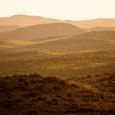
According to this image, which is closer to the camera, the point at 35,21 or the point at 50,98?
the point at 50,98

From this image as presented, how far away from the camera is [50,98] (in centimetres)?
1875

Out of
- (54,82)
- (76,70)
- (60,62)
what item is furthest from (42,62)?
(54,82)

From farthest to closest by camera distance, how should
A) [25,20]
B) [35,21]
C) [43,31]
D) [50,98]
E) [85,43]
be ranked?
1. [25,20]
2. [35,21]
3. [43,31]
4. [85,43]
5. [50,98]

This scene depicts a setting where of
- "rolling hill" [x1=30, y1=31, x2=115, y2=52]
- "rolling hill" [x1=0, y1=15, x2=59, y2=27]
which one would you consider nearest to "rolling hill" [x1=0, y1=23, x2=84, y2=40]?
"rolling hill" [x1=30, y1=31, x2=115, y2=52]

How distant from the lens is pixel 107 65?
118 ft

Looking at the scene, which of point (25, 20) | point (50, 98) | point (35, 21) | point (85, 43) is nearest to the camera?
point (50, 98)

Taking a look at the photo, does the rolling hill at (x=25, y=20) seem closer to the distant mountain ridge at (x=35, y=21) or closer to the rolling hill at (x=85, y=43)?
the distant mountain ridge at (x=35, y=21)

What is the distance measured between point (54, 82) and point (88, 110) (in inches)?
208

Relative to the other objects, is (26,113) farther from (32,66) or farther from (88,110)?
(32,66)

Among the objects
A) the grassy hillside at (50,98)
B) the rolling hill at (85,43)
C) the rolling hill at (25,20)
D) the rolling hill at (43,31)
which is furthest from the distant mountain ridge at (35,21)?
the grassy hillside at (50,98)

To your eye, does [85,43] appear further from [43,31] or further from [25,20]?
[25,20]

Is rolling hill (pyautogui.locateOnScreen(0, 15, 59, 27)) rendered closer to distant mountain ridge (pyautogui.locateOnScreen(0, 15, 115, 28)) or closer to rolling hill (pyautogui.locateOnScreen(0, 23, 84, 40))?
distant mountain ridge (pyautogui.locateOnScreen(0, 15, 115, 28))

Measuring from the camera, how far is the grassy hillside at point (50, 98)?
1672 centimetres

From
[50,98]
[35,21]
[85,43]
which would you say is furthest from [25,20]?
[50,98]
